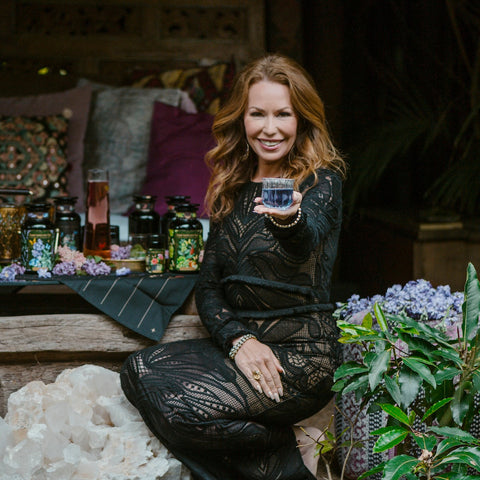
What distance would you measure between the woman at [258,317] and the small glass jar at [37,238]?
520 mm

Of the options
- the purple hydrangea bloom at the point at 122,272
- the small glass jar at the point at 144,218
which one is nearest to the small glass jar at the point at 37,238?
the purple hydrangea bloom at the point at 122,272

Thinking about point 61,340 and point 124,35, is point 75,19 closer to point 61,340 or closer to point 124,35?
point 124,35

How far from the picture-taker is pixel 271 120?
6.87ft

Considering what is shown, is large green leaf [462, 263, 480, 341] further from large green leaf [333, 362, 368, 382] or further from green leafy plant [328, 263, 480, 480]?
A: large green leaf [333, 362, 368, 382]

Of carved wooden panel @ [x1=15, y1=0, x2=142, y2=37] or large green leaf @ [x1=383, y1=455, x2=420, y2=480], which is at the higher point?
carved wooden panel @ [x1=15, y1=0, x2=142, y2=37]

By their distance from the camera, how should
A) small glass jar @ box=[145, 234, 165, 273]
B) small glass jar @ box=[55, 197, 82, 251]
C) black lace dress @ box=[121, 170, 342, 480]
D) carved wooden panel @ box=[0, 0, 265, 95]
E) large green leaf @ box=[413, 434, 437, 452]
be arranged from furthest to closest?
carved wooden panel @ box=[0, 0, 265, 95] → small glass jar @ box=[55, 197, 82, 251] → small glass jar @ box=[145, 234, 165, 273] → black lace dress @ box=[121, 170, 342, 480] → large green leaf @ box=[413, 434, 437, 452]

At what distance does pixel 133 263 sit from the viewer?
249cm

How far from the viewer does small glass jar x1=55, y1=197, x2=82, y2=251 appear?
8.44ft

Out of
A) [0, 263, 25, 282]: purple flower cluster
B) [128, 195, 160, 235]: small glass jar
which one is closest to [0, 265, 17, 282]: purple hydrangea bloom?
[0, 263, 25, 282]: purple flower cluster

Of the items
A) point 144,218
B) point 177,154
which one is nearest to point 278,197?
point 144,218

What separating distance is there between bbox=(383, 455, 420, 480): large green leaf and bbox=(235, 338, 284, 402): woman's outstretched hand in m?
0.54

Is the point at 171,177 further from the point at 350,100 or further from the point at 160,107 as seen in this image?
the point at 350,100

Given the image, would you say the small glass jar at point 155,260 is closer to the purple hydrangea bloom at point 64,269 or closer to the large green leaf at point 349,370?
→ the purple hydrangea bloom at point 64,269

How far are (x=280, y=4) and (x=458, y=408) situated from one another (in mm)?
3130
